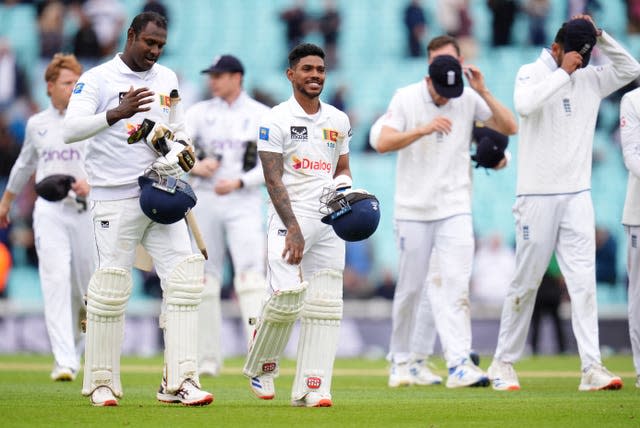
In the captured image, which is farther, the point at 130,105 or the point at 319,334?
the point at 319,334

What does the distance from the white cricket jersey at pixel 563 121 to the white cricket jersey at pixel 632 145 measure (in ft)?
0.79

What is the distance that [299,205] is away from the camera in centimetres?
841

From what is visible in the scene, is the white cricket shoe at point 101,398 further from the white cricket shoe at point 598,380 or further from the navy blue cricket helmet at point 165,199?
the white cricket shoe at point 598,380

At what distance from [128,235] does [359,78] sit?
51.0 feet

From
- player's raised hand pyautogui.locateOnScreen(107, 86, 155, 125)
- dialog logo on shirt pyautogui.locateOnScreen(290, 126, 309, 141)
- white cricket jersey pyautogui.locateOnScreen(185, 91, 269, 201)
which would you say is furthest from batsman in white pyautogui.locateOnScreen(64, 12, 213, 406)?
white cricket jersey pyautogui.locateOnScreen(185, 91, 269, 201)

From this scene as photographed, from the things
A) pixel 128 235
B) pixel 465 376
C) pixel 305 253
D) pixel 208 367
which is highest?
pixel 128 235

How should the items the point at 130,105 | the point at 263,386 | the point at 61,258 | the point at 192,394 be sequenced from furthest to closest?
1. the point at 61,258
2. the point at 263,386
3. the point at 192,394
4. the point at 130,105

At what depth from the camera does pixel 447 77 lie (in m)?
10.8

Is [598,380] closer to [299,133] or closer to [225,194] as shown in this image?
[299,133]

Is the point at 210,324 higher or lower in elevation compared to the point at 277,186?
lower

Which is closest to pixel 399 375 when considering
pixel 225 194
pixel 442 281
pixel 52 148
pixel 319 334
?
pixel 442 281

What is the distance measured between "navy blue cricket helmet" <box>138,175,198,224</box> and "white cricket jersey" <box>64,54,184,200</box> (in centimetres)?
23

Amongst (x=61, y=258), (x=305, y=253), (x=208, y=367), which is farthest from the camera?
(x=208, y=367)

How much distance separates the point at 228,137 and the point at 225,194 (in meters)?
0.61
